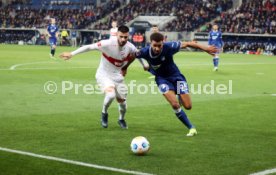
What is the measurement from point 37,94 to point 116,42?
6.18m

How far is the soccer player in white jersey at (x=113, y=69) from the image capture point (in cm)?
1107

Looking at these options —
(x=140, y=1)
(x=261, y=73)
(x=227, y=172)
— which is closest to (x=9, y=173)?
(x=227, y=172)

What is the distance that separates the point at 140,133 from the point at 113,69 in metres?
1.64

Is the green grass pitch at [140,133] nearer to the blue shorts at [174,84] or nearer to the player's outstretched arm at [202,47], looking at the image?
the blue shorts at [174,84]

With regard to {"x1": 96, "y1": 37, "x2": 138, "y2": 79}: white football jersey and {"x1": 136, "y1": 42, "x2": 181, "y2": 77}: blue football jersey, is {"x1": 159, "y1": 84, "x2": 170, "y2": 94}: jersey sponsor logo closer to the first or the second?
{"x1": 136, "y1": 42, "x2": 181, "y2": 77}: blue football jersey

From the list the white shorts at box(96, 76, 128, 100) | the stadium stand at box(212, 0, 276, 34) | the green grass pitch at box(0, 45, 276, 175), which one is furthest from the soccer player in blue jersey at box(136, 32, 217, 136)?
the stadium stand at box(212, 0, 276, 34)

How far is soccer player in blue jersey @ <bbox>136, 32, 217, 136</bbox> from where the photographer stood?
33.7 feet

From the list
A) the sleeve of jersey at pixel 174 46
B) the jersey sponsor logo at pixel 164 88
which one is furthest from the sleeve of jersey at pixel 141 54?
the jersey sponsor logo at pixel 164 88

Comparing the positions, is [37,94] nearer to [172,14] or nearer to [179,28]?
[179,28]

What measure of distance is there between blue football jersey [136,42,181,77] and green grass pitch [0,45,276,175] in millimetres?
1186

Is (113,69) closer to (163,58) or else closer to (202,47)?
(163,58)

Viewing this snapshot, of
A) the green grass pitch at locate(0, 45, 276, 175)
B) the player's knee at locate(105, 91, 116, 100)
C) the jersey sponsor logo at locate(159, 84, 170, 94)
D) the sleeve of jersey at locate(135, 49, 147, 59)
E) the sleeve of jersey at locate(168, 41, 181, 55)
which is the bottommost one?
the green grass pitch at locate(0, 45, 276, 175)

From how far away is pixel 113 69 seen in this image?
37.2ft

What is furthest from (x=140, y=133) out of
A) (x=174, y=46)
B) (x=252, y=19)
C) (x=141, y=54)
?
(x=252, y=19)
